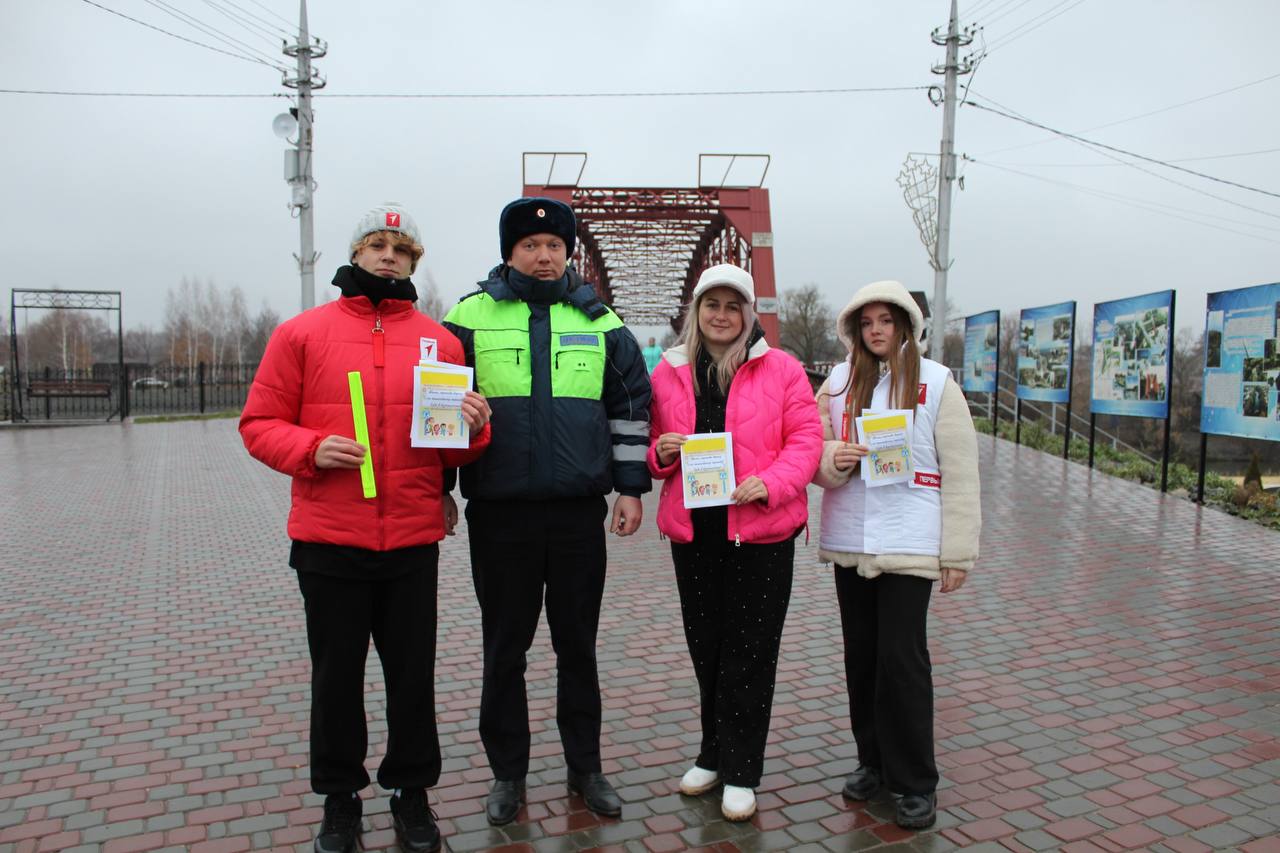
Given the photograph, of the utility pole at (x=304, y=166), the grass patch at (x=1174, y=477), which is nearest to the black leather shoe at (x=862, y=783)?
the grass patch at (x=1174, y=477)

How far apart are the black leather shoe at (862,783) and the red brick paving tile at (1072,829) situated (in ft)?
1.94

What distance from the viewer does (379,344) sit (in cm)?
303

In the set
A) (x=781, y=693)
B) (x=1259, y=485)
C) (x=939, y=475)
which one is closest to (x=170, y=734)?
(x=781, y=693)

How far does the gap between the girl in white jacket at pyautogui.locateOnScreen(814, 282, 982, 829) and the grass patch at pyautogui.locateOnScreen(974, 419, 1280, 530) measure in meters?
Answer: 7.80

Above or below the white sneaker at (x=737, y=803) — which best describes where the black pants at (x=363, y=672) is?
above

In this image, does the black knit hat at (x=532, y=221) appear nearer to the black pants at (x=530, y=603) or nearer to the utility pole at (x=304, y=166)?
the black pants at (x=530, y=603)

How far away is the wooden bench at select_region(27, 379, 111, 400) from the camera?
2486 centimetres

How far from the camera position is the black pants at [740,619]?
3268 millimetres

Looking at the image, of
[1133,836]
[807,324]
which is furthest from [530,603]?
[807,324]

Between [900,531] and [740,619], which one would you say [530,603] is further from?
[900,531]

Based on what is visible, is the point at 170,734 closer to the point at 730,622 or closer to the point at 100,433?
the point at 730,622

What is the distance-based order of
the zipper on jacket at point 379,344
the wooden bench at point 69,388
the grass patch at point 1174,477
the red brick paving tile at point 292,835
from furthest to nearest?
the wooden bench at point 69,388, the grass patch at point 1174,477, the red brick paving tile at point 292,835, the zipper on jacket at point 379,344

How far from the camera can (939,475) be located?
10.8 ft

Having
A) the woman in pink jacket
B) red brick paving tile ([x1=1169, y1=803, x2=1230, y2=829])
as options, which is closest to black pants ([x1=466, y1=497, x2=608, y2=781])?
the woman in pink jacket
